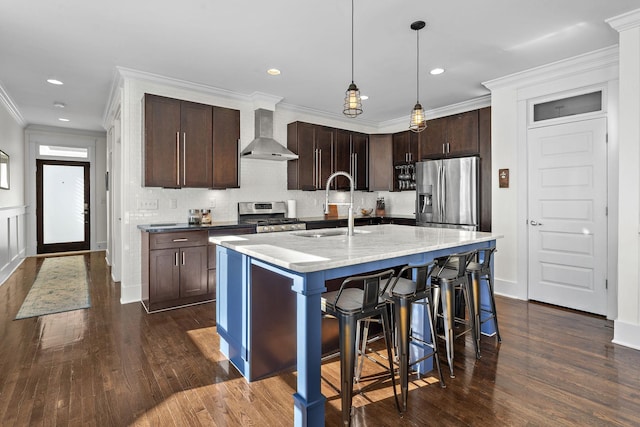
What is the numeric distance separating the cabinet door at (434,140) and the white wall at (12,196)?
605 cm

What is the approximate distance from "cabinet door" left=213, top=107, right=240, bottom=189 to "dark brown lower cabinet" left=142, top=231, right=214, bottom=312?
88 centimetres

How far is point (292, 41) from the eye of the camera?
3.29m

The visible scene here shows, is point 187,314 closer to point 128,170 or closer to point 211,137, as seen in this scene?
point 128,170

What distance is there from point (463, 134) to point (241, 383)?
169 inches

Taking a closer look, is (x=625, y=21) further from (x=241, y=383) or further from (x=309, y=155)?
(x=241, y=383)

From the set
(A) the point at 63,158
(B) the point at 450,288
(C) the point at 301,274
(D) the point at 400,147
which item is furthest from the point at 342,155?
(A) the point at 63,158

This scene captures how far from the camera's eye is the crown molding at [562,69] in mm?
3447

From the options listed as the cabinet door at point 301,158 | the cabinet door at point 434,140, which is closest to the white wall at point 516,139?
the cabinet door at point 434,140

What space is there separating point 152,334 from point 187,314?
1.92 ft

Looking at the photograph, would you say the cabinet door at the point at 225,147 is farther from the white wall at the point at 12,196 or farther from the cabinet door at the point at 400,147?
the white wall at the point at 12,196

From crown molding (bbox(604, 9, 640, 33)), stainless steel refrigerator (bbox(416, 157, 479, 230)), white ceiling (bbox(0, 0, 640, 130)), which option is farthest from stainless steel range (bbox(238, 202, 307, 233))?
crown molding (bbox(604, 9, 640, 33))

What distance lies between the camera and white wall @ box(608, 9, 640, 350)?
9.29 ft

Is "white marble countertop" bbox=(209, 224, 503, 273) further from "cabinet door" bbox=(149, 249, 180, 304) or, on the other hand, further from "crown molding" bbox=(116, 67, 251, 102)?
"crown molding" bbox=(116, 67, 251, 102)

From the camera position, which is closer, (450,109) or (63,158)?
(450,109)
